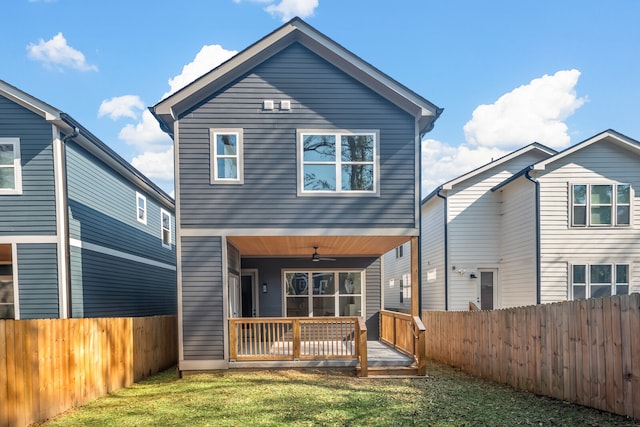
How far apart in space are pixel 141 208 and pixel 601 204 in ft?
51.0

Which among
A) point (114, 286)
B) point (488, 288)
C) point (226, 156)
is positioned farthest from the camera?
point (488, 288)

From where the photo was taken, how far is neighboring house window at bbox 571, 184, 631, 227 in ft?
40.2

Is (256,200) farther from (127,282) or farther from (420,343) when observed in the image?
(127,282)

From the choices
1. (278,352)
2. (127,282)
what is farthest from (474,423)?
(127,282)

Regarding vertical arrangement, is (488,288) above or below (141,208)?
below

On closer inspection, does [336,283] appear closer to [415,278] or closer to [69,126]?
[415,278]

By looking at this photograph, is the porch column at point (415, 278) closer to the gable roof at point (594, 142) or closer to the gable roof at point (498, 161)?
the gable roof at point (498, 161)

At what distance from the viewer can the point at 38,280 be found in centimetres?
930

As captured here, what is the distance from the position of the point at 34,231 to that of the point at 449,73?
53.7ft

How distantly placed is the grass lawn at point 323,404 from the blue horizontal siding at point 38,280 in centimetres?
317

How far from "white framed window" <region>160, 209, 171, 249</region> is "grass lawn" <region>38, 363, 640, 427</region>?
362 inches

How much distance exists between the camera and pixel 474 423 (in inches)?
205

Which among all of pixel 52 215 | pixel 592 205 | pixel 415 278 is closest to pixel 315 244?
pixel 415 278

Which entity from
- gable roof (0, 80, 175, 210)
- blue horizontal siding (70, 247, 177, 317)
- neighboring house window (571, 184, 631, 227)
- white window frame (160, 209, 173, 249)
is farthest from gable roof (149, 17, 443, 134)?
white window frame (160, 209, 173, 249)
